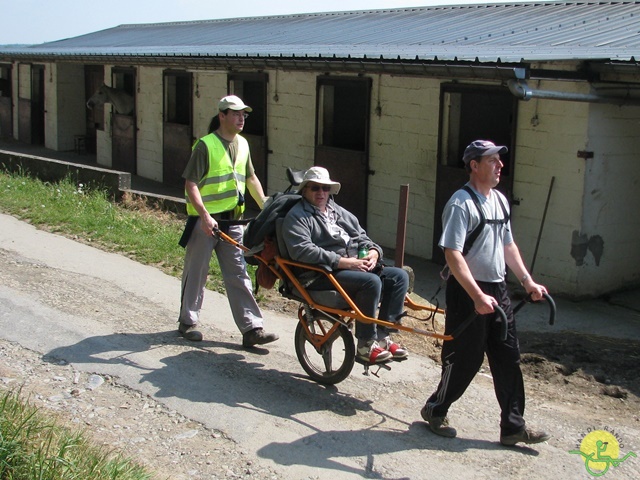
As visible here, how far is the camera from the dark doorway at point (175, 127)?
55.6 ft

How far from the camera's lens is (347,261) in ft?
19.6

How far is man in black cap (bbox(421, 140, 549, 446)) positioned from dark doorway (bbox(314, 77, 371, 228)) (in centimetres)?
695

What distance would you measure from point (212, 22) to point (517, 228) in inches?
674

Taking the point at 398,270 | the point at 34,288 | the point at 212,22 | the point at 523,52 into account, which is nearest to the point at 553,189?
the point at 523,52

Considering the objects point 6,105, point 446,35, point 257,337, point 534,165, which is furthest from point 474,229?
point 6,105

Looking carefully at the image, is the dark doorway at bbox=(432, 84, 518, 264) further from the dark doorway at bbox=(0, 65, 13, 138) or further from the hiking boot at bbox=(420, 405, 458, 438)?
the dark doorway at bbox=(0, 65, 13, 138)

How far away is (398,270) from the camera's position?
19.5ft

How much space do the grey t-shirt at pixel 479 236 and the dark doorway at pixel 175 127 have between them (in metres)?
12.0

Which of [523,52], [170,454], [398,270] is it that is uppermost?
[523,52]

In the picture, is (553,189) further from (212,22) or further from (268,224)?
(212,22)

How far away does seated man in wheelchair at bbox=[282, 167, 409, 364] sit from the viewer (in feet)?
19.2

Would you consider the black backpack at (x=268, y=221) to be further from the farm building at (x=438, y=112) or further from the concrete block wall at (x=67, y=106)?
the concrete block wall at (x=67, y=106)

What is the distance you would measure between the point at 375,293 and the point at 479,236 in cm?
91

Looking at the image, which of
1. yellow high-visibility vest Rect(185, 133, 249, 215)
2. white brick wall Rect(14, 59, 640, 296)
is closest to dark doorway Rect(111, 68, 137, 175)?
white brick wall Rect(14, 59, 640, 296)
